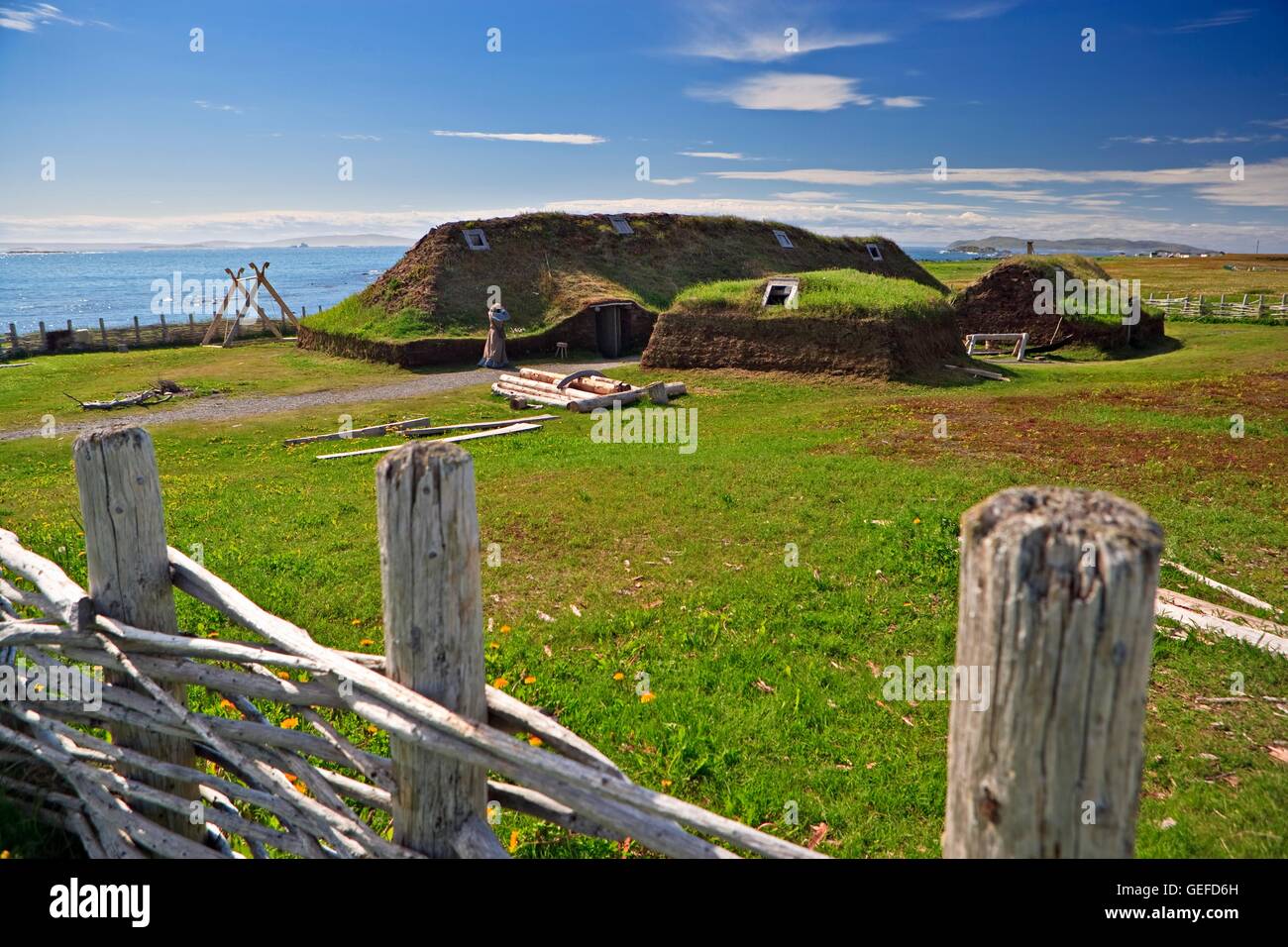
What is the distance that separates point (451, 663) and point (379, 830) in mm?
2291

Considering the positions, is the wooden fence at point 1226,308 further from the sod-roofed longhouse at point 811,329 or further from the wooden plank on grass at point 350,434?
the wooden plank on grass at point 350,434

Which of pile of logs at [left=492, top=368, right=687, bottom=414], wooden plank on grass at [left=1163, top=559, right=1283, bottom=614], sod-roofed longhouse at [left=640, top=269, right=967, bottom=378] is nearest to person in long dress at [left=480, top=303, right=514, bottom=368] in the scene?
sod-roofed longhouse at [left=640, top=269, right=967, bottom=378]

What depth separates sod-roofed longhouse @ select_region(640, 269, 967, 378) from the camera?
2445 centimetres

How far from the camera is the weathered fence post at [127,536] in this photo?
140 inches

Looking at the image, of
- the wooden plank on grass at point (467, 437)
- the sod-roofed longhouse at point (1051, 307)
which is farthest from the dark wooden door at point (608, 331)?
the wooden plank on grass at point (467, 437)

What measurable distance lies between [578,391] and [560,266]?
1847 cm

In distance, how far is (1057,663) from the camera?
76.7 inches

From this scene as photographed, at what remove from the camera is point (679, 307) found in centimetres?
2786

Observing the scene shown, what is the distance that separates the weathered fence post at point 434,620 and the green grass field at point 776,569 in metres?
1.66

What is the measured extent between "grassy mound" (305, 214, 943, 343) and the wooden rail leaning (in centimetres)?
2853

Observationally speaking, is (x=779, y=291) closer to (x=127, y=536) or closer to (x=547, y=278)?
(x=547, y=278)

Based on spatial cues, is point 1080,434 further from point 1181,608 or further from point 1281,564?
point 1181,608
